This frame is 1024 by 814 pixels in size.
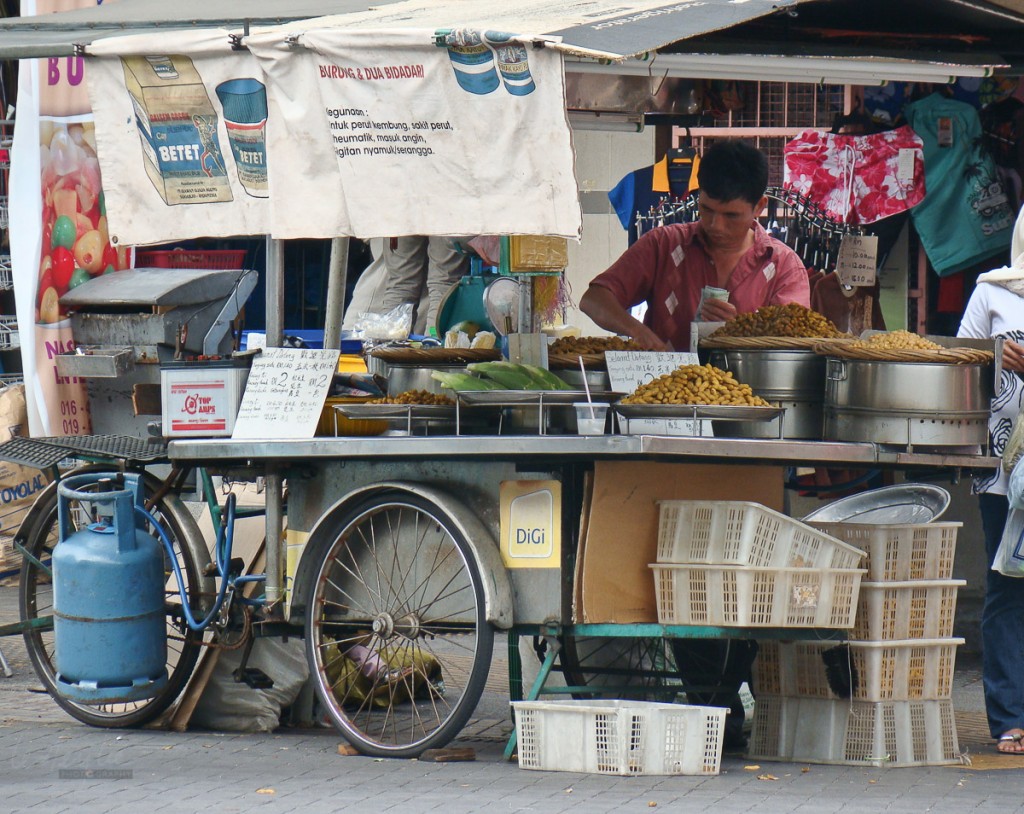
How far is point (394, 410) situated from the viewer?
214 inches

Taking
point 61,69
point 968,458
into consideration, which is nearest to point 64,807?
point 968,458

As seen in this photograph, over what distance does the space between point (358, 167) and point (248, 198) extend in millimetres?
564

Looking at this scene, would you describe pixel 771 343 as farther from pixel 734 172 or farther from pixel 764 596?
pixel 734 172

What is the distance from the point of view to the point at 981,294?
19.8ft

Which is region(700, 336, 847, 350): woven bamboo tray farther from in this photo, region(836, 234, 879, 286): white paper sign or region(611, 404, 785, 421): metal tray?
region(836, 234, 879, 286): white paper sign

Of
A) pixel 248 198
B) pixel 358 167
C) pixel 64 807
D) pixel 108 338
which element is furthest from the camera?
pixel 108 338

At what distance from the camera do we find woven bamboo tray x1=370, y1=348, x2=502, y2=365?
235 inches

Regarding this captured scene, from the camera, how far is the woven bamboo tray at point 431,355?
5.98 meters

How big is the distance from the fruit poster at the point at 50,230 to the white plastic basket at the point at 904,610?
15.2 feet

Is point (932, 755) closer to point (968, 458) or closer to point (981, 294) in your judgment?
point (968, 458)

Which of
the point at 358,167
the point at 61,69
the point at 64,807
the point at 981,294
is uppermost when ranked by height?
the point at 61,69

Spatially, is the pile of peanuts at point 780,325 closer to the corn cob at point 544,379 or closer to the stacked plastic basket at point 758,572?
the corn cob at point 544,379

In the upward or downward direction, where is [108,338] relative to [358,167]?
downward

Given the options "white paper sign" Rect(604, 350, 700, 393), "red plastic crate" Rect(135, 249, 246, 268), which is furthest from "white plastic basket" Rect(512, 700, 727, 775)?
"red plastic crate" Rect(135, 249, 246, 268)
